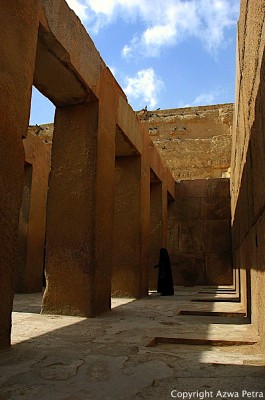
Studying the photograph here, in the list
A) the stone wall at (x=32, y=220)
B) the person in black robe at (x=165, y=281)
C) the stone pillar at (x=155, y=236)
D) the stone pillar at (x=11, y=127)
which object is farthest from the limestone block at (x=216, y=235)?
the stone pillar at (x=11, y=127)

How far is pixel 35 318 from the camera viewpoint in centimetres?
455

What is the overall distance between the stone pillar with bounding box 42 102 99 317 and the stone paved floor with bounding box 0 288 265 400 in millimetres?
612

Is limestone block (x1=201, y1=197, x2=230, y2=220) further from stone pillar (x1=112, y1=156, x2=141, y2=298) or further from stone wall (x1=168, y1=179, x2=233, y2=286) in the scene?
stone pillar (x1=112, y1=156, x2=141, y2=298)

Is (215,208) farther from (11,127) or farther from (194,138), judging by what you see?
(11,127)

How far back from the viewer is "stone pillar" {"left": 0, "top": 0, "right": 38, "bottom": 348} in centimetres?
294

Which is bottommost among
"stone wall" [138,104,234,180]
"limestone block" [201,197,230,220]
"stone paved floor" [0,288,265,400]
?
"stone paved floor" [0,288,265,400]

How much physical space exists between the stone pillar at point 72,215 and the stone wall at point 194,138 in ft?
36.4

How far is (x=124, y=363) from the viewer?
256 cm

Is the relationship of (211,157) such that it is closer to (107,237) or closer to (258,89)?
(107,237)

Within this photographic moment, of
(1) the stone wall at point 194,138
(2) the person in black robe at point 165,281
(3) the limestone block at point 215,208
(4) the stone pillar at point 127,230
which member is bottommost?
(2) the person in black robe at point 165,281

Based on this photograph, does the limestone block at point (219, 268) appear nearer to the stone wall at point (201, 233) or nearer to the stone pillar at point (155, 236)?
the stone wall at point (201, 233)

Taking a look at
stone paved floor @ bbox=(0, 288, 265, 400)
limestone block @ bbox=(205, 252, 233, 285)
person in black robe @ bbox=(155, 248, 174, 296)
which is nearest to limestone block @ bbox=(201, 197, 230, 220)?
limestone block @ bbox=(205, 252, 233, 285)

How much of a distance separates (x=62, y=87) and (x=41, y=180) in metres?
4.42

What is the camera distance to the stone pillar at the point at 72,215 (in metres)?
4.85
